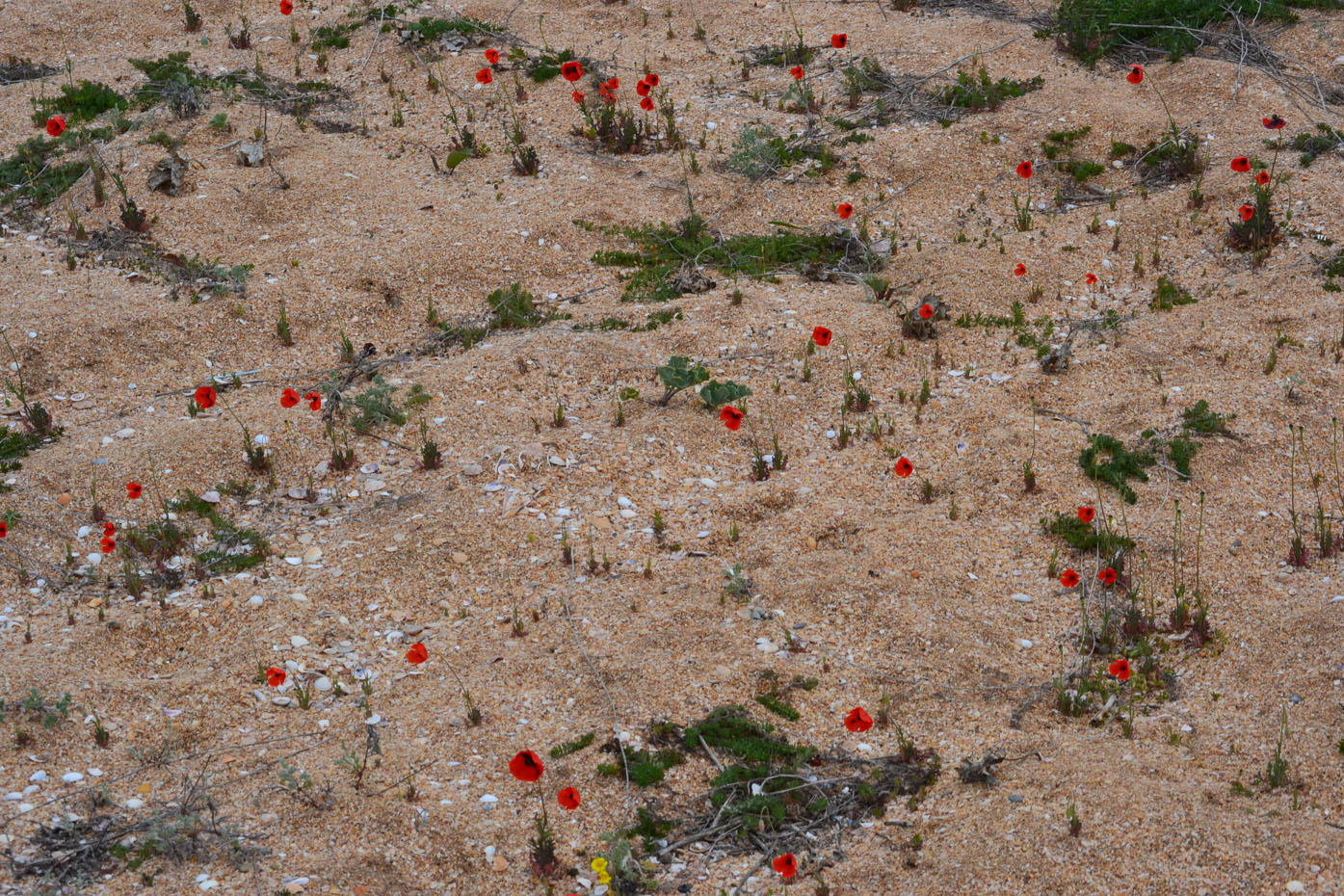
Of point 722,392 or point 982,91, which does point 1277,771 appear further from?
point 982,91

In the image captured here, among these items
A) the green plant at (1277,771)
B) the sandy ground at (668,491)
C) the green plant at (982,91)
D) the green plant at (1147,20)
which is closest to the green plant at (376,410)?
the sandy ground at (668,491)

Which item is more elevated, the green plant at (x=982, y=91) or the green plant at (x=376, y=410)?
the green plant at (x=982, y=91)

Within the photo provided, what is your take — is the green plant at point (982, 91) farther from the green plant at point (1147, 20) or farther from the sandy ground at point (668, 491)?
the green plant at point (1147, 20)

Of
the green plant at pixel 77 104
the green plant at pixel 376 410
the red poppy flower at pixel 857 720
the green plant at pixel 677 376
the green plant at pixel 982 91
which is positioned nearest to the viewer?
the red poppy flower at pixel 857 720

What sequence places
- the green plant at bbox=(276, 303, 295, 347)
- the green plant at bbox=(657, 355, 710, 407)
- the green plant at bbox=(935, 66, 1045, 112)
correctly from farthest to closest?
the green plant at bbox=(935, 66, 1045, 112)
the green plant at bbox=(276, 303, 295, 347)
the green plant at bbox=(657, 355, 710, 407)

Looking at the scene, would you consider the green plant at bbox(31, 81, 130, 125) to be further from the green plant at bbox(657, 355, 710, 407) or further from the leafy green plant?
the leafy green plant

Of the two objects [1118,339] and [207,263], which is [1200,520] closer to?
[1118,339]

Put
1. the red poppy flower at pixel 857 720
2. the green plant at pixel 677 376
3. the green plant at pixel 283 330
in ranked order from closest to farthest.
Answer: the red poppy flower at pixel 857 720 → the green plant at pixel 677 376 → the green plant at pixel 283 330

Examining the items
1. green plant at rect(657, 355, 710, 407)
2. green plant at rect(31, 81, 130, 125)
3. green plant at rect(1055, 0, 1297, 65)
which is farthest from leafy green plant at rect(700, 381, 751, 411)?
green plant at rect(31, 81, 130, 125)
